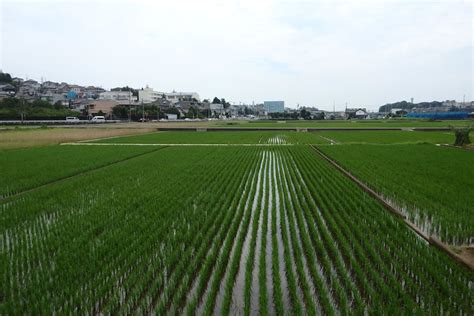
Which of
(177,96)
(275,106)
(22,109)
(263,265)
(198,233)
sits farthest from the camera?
(177,96)

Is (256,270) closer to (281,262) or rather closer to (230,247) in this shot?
(281,262)

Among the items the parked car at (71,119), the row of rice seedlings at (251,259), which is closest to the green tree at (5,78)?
the parked car at (71,119)

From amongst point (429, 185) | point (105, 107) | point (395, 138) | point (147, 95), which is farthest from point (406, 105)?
point (429, 185)

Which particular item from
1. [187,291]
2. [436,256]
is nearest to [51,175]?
[187,291]

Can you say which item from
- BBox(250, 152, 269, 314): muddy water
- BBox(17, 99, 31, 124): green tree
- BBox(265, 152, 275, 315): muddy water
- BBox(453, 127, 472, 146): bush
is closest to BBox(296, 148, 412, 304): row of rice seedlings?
BBox(265, 152, 275, 315): muddy water

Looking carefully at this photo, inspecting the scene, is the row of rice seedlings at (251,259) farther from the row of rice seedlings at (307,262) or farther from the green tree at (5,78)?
the green tree at (5,78)

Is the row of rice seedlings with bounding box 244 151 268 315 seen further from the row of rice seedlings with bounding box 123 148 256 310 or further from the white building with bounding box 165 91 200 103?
the white building with bounding box 165 91 200 103

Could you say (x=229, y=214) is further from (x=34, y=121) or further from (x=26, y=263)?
(x=34, y=121)
